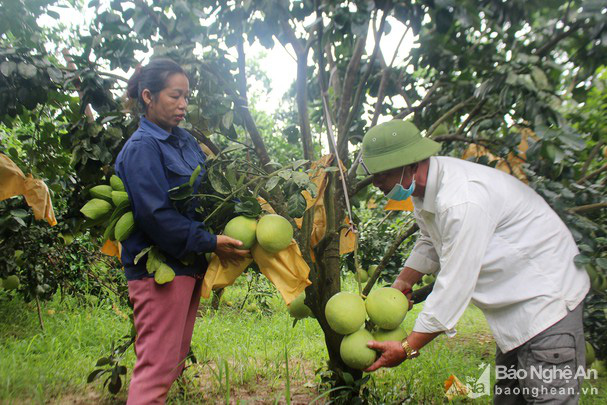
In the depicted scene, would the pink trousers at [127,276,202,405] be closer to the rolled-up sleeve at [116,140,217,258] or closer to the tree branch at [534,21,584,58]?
the rolled-up sleeve at [116,140,217,258]

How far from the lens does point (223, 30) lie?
1.96 metres

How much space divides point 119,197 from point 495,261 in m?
1.28

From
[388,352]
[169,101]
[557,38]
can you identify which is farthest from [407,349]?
[557,38]

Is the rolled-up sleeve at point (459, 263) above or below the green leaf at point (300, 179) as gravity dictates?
below

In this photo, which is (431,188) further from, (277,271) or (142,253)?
(142,253)

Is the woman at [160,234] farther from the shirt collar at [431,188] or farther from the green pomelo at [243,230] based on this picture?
the shirt collar at [431,188]

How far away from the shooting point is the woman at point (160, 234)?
1548 mm

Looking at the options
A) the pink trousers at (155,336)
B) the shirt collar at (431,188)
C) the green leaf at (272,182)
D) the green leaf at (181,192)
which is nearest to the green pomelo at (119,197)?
the green leaf at (181,192)

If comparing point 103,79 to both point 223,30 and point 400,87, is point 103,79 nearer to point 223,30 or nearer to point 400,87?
point 223,30

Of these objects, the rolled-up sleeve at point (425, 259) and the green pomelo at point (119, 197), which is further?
the rolled-up sleeve at point (425, 259)

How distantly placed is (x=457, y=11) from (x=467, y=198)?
1.88ft

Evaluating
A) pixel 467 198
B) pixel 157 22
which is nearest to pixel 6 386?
pixel 157 22

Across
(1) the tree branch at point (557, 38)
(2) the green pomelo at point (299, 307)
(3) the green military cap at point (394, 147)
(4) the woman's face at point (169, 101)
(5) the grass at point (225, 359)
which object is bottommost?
(5) the grass at point (225, 359)

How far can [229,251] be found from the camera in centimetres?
163
